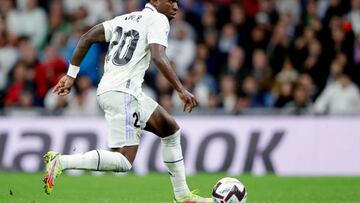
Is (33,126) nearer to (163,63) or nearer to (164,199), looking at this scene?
(164,199)

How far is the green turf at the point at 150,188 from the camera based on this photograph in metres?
10.8

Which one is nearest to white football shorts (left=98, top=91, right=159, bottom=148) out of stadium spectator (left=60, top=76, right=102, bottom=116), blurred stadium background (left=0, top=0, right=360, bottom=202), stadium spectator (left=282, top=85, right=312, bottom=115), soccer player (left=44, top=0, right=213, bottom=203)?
soccer player (left=44, top=0, right=213, bottom=203)

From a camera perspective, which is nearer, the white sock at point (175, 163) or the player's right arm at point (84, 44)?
the player's right arm at point (84, 44)

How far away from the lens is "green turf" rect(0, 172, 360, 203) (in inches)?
425

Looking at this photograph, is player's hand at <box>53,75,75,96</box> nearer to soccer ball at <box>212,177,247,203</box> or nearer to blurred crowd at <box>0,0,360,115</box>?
soccer ball at <box>212,177,247,203</box>

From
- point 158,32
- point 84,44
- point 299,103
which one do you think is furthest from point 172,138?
point 299,103

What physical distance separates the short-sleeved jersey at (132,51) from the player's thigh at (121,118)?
7 centimetres

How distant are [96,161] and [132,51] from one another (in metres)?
1.13

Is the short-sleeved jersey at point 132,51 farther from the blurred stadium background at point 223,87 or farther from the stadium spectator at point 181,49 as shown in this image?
the stadium spectator at point 181,49

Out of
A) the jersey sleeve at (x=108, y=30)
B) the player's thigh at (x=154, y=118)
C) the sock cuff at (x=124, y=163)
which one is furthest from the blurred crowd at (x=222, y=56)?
the sock cuff at (x=124, y=163)

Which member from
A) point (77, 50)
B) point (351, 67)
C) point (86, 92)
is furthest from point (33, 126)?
point (77, 50)

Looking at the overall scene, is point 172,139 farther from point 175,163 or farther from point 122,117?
point 122,117

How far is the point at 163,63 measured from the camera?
882cm

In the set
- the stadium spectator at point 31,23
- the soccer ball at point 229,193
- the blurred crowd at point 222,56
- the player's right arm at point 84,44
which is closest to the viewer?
the soccer ball at point 229,193
